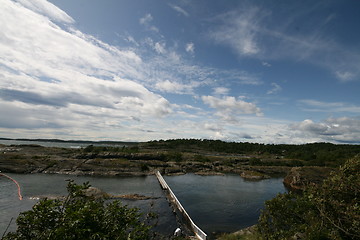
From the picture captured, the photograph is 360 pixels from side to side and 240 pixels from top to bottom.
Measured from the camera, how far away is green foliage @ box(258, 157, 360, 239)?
1088cm

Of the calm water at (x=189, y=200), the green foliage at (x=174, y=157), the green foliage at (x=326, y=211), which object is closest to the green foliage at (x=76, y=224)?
the green foliage at (x=326, y=211)

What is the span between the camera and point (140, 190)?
156ft

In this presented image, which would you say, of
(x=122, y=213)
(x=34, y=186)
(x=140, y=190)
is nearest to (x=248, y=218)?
(x=140, y=190)

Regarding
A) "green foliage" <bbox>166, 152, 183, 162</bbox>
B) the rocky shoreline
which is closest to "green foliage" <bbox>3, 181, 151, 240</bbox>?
the rocky shoreline

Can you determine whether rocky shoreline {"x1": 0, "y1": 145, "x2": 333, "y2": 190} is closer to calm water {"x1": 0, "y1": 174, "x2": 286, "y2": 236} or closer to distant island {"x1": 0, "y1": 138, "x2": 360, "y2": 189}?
distant island {"x1": 0, "y1": 138, "x2": 360, "y2": 189}

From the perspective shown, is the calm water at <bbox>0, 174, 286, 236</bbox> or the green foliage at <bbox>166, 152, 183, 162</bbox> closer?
the calm water at <bbox>0, 174, 286, 236</bbox>

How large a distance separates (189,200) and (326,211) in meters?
33.2

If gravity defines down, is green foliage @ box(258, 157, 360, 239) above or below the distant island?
above

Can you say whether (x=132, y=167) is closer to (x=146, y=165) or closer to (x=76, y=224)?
(x=146, y=165)

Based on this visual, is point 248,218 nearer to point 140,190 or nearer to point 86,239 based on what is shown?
point 140,190

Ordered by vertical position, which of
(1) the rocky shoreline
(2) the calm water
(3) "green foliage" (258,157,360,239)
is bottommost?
(2) the calm water

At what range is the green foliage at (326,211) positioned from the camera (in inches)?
428

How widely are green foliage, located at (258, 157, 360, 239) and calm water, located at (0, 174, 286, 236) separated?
1391cm

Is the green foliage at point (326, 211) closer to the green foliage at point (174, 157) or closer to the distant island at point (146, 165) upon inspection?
the distant island at point (146, 165)
